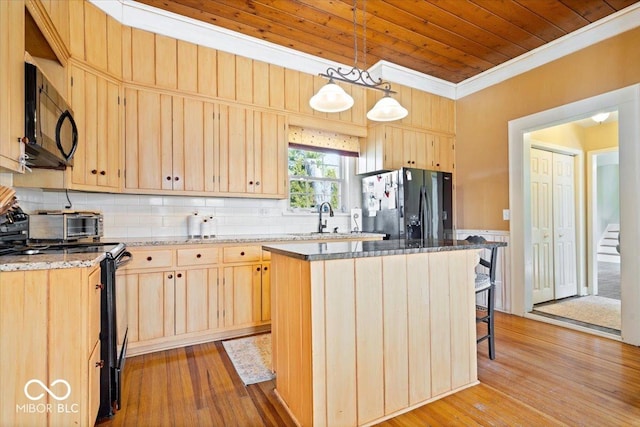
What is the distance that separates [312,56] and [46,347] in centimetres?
349

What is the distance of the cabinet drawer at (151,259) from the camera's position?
2540mm

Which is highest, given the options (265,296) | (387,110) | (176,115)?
(176,115)

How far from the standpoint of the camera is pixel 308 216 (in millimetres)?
3934

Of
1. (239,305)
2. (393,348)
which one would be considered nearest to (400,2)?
(393,348)

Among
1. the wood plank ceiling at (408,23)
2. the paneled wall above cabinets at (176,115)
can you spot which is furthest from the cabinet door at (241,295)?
the wood plank ceiling at (408,23)

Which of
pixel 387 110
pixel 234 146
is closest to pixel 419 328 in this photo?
pixel 387 110

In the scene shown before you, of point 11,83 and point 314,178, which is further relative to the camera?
point 314,178

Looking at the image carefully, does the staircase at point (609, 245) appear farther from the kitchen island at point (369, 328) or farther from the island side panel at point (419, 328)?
the island side panel at point (419, 328)

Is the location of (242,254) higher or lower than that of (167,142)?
lower

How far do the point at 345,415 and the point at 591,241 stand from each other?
4.87 meters

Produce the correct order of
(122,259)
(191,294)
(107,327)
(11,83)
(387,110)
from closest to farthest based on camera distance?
(11,83)
(107,327)
(122,259)
(387,110)
(191,294)

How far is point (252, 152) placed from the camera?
131 inches

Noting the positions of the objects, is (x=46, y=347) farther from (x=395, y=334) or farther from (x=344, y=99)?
(x=344, y=99)

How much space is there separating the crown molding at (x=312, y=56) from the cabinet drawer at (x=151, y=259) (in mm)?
1987
